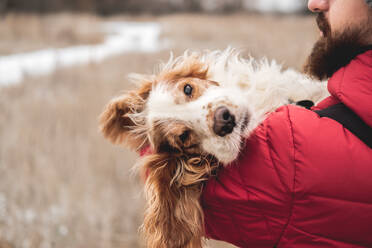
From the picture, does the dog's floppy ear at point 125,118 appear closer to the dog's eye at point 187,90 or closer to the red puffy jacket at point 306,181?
the dog's eye at point 187,90

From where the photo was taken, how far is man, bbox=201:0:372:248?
0.91m

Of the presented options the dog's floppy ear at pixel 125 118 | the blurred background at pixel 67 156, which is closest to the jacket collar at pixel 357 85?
the blurred background at pixel 67 156

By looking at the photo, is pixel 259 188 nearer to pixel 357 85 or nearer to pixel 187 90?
pixel 357 85

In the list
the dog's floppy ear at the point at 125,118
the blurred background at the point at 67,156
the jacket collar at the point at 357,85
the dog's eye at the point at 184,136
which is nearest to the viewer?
the jacket collar at the point at 357,85

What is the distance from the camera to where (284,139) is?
3.22 ft

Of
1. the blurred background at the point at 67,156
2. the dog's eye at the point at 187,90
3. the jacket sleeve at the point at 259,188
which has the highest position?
the dog's eye at the point at 187,90

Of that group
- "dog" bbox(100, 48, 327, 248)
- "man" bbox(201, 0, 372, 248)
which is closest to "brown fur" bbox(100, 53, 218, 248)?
"dog" bbox(100, 48, 327, 248)

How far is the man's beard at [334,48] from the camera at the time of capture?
0.99 metres

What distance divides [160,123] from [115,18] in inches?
879

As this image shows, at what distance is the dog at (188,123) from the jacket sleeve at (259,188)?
6 cm

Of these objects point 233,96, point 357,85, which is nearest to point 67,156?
point 233,96

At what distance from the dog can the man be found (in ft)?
0.35

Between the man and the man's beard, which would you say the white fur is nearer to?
the man

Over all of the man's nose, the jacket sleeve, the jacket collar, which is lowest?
the jacket sleeve
